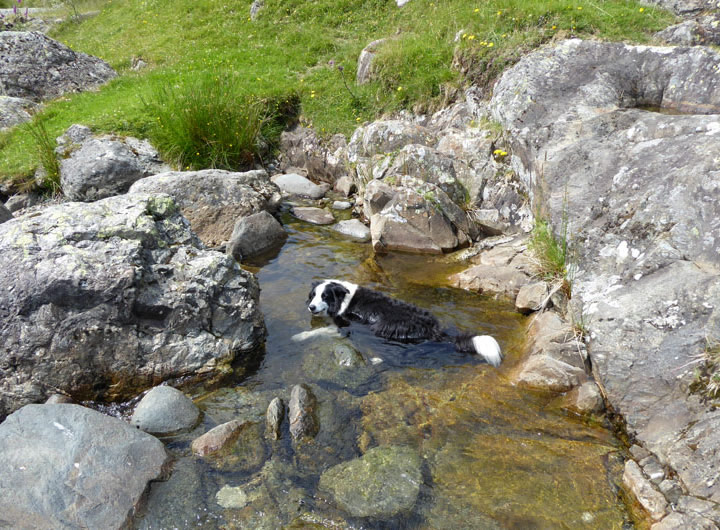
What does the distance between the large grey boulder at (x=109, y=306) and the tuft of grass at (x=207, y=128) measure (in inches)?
201

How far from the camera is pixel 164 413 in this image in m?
4.45

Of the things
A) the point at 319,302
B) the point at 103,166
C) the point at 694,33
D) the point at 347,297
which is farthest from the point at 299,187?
the point at 694,33

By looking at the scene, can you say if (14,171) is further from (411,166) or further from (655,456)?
(655,456)

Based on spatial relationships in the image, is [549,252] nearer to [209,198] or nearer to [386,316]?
[386,316]

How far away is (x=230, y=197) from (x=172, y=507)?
6.11m

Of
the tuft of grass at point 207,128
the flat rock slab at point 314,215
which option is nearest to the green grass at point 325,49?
the tuft of grass at point 207,128

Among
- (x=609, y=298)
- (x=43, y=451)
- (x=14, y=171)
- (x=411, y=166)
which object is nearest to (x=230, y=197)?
(x=411, y=166)

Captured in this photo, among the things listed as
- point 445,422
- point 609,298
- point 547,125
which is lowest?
point 445,422

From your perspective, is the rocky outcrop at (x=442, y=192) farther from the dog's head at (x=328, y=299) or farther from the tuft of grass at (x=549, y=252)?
the dog's head at (x=328, y=299)

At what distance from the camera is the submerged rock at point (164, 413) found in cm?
438

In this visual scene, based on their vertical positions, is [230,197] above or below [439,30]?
below

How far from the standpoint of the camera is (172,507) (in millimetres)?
3668

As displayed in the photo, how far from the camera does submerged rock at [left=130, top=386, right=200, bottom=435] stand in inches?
172

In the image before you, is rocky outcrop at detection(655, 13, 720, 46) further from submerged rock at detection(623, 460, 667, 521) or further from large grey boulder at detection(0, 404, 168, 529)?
large grey boulder at detection(0, 404, 168, 529)
